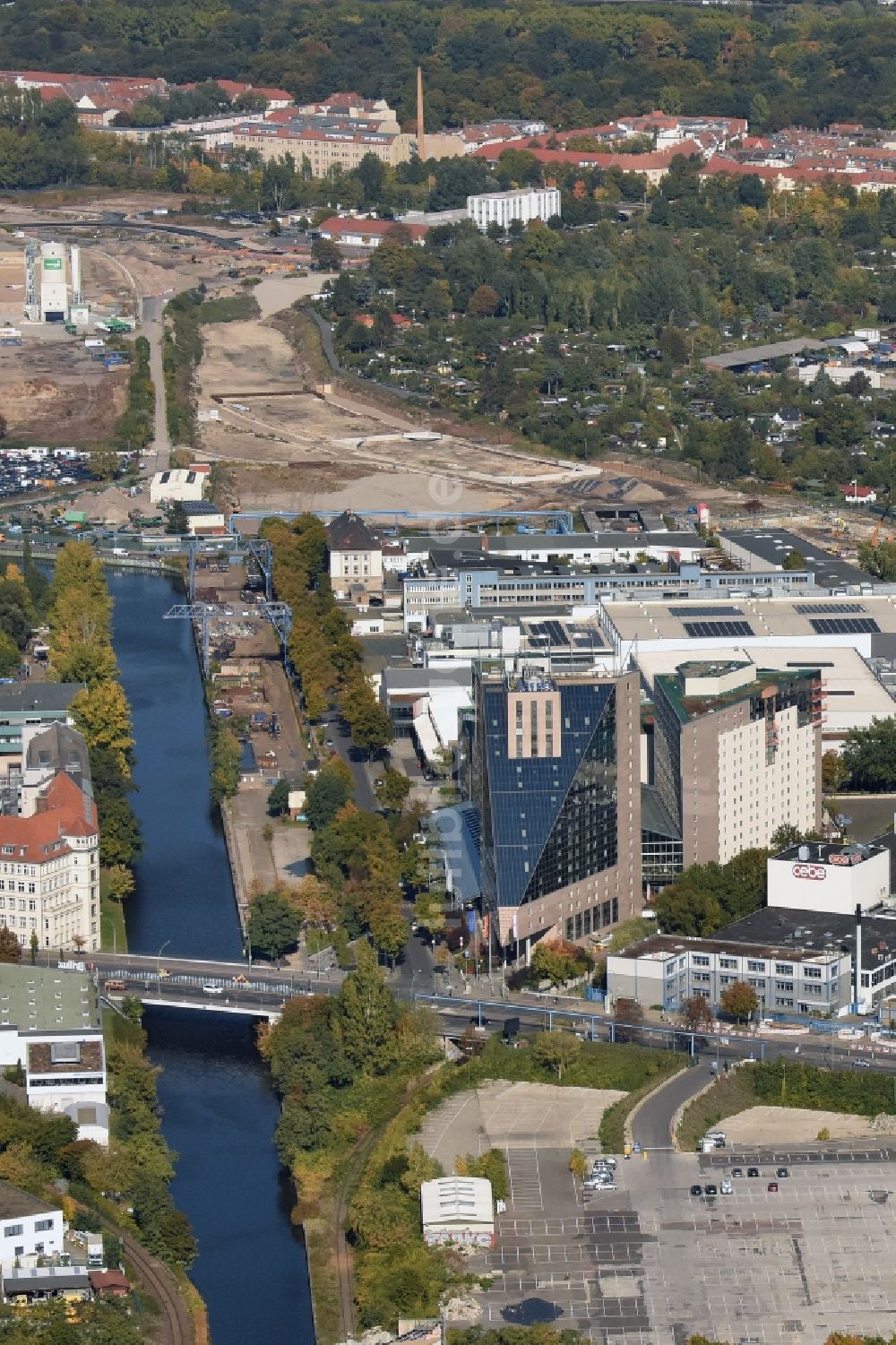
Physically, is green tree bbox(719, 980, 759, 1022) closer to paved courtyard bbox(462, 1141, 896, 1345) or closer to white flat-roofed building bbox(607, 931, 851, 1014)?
white flat-roofed building bbox(607, 931, 851, 1014)

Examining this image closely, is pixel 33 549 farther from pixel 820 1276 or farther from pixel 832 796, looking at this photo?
pixel 820 1276

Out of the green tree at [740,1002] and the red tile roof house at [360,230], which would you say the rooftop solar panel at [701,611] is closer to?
the green tree at [740,1002]

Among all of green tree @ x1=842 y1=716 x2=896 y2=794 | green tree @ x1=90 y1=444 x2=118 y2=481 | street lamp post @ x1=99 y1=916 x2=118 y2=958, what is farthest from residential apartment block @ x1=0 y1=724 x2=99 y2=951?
green tree @ x1=90 y1=444 x2=118 y2=481

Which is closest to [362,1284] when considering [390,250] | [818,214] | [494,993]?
[494,993]

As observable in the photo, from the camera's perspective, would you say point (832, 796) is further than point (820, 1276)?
Yes

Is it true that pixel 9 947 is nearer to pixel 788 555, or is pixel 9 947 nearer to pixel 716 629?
pixel 716 629

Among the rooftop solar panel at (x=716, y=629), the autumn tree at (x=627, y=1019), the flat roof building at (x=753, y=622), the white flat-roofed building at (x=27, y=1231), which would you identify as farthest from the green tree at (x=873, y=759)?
the white flat-roofed building at (x=27, y=1231)

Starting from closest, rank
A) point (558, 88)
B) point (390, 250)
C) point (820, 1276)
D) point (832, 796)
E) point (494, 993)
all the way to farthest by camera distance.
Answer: point (820, 1276) → point (494, 993) → point (832, 796) → point (390, 250) → point (558, 88)
